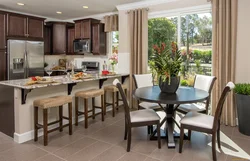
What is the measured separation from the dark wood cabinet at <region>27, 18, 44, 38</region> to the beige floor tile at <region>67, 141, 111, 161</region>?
4.20 metres

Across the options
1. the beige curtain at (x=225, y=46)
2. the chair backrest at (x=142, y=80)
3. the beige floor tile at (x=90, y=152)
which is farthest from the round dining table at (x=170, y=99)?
the beige curtain at (x=225, y=46)

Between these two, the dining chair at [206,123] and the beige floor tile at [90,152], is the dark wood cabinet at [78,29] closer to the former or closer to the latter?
the beige floor tile at [90,152]

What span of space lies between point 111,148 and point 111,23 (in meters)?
3.80

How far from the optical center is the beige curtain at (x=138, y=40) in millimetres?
4695

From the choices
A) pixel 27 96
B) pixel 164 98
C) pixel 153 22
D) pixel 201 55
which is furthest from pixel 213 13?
pixel 27 96

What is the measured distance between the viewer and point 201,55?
14.1ft

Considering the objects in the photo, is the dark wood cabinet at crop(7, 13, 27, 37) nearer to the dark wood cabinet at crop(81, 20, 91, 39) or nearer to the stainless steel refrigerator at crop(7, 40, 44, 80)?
the stainless steel refrigerator at crop(7, 40, 44, 80)

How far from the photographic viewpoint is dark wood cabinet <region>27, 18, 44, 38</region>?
18.1 feet

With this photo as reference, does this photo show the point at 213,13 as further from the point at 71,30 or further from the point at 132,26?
the point at 71,30

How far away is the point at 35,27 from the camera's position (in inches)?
223

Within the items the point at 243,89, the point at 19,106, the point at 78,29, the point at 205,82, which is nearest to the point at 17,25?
the point at 78,29

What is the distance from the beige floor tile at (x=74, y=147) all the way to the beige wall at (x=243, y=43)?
120 inches

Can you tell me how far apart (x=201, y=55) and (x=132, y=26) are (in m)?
1.83

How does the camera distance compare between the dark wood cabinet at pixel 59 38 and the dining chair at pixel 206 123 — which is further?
the dark wood cabinet at pixel 59 38
